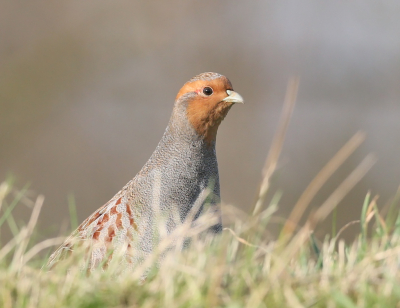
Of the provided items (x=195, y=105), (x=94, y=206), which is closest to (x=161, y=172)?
(x=195, y=105)

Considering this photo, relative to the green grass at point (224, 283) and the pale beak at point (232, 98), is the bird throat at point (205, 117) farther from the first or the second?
the green grass at point (224, 283)

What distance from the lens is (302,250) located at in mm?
2258

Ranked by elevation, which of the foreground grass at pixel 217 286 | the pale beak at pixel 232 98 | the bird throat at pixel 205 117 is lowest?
the foreground grass at pixel 217 286

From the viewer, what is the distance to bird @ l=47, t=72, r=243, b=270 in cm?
283

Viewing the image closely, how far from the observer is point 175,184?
3.01m

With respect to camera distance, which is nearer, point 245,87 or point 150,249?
point 150,249

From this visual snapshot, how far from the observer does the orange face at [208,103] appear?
3205mm

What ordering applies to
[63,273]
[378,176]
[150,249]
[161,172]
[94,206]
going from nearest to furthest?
[63,273], [150,249], [161,172], [94,206], [378,176]

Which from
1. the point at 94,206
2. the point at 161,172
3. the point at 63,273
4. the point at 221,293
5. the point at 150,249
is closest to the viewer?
the point at 221,293

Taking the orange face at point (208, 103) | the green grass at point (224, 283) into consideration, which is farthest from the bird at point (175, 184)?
the green grass at point (224, 283)

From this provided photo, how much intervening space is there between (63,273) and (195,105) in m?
1.65

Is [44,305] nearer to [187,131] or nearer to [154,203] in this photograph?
[154,203]

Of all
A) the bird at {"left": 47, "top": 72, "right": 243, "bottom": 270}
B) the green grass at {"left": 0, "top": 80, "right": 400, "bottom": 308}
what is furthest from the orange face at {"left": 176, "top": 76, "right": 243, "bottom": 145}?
the green grass at {"left": 0, "top": 80, "right": 400, "bottom": 308}

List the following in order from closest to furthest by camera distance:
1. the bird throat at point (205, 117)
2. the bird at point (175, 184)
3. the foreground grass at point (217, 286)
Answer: the foreground grass at point (217, 286)
the bird at point (175, 184)
the bird throat at point (205, 117)
